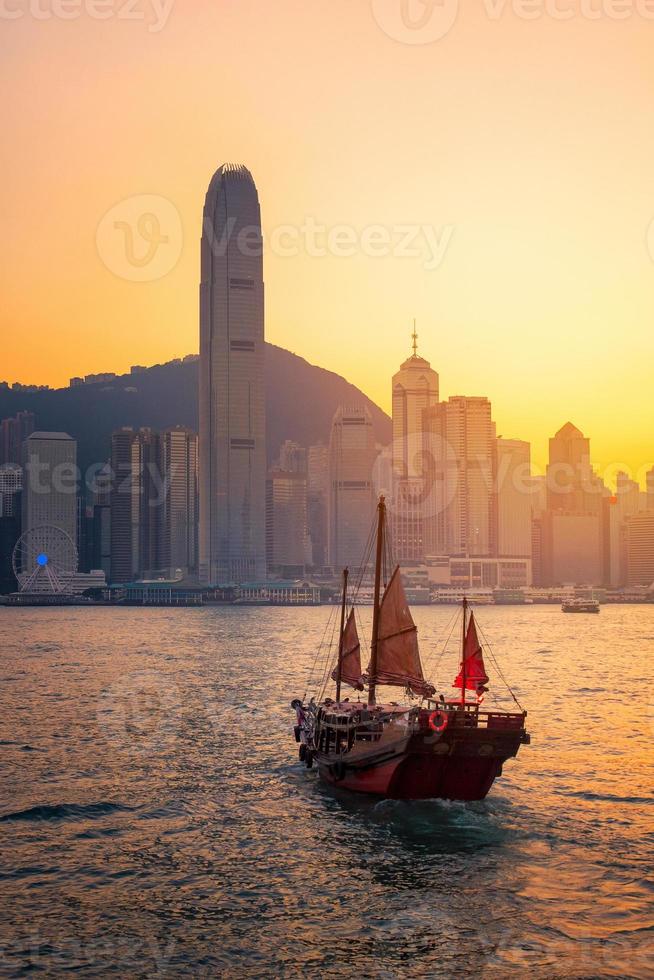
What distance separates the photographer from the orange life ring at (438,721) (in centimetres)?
4412

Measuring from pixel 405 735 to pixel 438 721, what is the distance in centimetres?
165

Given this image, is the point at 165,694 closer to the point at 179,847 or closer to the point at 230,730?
the point at 230,730

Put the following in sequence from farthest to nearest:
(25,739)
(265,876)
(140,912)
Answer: (25,739), (265,876), (140,912)

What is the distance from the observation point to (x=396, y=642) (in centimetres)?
5322

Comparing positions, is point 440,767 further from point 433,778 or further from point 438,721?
point 438,721

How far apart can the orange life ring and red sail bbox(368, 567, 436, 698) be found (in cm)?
835

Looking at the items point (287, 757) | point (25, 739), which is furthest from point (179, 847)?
point (25, 739)

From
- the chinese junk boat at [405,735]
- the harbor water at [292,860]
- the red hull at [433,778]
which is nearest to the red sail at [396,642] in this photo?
the chinese junk boat at [405,735]

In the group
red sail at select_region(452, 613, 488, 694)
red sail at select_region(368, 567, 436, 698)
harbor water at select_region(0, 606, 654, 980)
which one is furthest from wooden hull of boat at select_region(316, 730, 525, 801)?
red sail at select_region(452, 613, 488, 694)

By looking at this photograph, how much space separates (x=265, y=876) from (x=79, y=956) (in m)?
8.63

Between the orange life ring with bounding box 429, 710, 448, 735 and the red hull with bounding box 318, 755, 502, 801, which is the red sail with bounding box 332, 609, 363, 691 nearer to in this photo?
the red hull with bounding box 318, 755, 502, 801

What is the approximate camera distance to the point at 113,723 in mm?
72938

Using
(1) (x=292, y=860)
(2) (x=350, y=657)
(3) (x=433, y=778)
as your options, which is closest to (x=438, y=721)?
(3) (x=433, y=778)

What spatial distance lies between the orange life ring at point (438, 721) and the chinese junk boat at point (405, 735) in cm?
4
